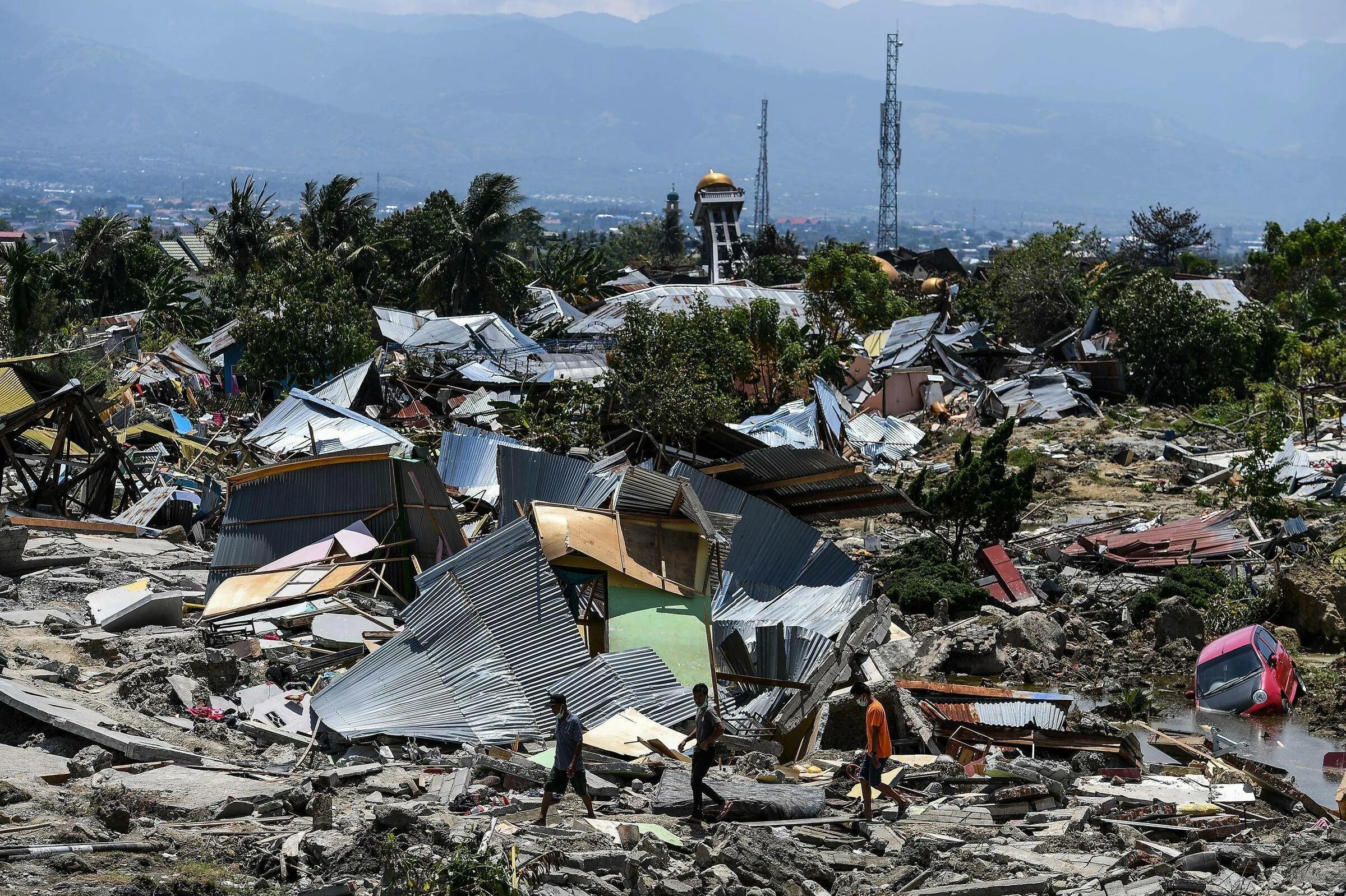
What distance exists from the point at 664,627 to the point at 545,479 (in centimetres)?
281

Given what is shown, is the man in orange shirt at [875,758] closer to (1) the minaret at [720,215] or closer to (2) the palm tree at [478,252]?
(2) the palm tree at [478,252]

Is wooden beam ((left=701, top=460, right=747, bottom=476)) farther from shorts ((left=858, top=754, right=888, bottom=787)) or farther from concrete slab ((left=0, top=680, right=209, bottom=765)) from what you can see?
concrete slab ((left=0, top=680, right=209, bottom=765))

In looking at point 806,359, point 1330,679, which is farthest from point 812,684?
point 806,359

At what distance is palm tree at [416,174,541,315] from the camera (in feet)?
139

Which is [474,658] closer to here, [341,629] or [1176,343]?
[341,629]

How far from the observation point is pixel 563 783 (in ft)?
27.6

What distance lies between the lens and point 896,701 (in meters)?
11.1

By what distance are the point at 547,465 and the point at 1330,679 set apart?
27.4ft

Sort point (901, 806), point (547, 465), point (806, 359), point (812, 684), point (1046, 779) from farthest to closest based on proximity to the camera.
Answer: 1. point (806, 359)
2. point (547, 465)
3. point (812, 684)
4. point (1046, 779)
5. point (901, 806)

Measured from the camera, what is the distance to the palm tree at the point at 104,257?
1768 inches

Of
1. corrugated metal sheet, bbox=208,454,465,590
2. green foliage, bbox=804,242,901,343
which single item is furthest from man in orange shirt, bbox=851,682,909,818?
green foliage, bbox=804,242,901,343

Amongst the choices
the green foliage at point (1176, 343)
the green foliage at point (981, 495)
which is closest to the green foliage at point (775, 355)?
the green foliage at point (1176, 343)

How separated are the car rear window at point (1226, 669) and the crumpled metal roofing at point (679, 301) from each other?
24.9 meters

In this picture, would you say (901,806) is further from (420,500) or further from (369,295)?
(369,295)
